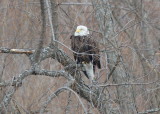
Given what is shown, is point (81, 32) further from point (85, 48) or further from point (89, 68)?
point (89, 68)

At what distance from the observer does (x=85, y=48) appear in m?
5.82

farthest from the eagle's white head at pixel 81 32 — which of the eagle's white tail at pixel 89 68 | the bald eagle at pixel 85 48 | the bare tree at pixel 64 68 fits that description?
the eagle's white tail at pixel 89 68

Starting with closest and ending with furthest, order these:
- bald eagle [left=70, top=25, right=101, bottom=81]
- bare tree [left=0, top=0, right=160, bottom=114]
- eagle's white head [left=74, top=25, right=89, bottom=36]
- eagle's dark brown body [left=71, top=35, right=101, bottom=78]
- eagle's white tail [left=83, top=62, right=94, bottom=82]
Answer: bare tree [left=0, top=0, right=160, bottom=114] → eagle's dark brown body [left=71, top=35, right=101, bottom=78] → bald eagle [left=70, top=25, right=101, bottom=81] → eagle's white head [left=74, top=25, right=89, bottom=36] → eagle's white tail [left=83, top=62, right=94, bottom=82]

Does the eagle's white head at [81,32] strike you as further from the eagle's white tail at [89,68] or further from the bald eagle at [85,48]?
the eagle's white tail at [89,68]

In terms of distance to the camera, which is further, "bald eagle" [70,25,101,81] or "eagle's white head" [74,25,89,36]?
"eagle's white head" [74,25,89,36]

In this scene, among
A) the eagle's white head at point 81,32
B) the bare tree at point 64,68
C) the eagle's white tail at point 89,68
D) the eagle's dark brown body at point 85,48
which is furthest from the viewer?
the eagle's white tail at point 89,68

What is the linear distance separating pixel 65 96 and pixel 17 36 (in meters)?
1.13

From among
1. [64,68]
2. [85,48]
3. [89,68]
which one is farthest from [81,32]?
[64,68]

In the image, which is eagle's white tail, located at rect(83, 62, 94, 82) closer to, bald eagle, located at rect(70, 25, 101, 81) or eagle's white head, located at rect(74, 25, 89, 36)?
bald eagle, located at rect(70, 25, 101, 81)

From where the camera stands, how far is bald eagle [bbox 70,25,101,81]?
5.69 metres

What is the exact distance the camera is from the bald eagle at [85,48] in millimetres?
5688

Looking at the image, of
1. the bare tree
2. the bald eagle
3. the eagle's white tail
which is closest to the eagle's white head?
the bald eagle

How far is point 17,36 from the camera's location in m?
6.65

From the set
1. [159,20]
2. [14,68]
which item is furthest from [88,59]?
[159,20]
